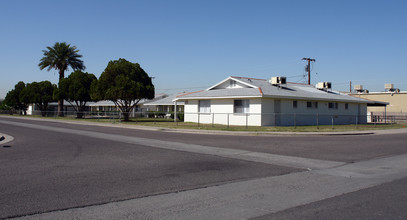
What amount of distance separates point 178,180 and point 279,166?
12.2ft

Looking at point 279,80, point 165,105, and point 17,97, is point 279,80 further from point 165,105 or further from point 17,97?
point 17,97

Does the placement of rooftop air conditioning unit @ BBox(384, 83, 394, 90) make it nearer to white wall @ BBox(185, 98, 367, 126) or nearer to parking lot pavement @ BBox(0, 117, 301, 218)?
white wall @ BBox(185, 98, 367, 126)

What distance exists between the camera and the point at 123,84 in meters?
38.7

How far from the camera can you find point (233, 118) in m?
31.7

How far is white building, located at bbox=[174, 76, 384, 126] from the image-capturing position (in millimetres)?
30156

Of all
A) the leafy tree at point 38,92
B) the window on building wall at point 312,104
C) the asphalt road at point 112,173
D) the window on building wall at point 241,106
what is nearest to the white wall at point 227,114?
the window on building wall at point 241,106

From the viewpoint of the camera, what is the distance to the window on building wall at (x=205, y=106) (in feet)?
112

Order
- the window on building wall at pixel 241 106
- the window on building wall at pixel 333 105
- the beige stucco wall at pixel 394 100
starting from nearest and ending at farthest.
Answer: the window on building wall at pixel 241 106, the window on building wall at pixel 333 105, the beige stucco wall at pixel 394 100

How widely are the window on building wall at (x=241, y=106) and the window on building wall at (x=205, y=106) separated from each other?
3383mm

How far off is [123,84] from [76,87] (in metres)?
16.2

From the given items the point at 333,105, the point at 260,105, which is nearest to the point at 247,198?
the point at 260,105

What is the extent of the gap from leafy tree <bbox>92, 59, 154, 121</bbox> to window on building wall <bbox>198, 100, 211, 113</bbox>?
26.8 feet

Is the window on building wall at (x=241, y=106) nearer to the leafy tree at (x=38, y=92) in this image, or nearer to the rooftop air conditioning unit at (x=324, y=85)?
the rooftop air conditioning unit at (x=324, y=85)

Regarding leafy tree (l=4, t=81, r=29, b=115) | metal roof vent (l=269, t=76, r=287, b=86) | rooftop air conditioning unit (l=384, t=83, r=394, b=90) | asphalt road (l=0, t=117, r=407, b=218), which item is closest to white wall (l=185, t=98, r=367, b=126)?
metal roof vent (l=269, t=76, r=287, b=86)
